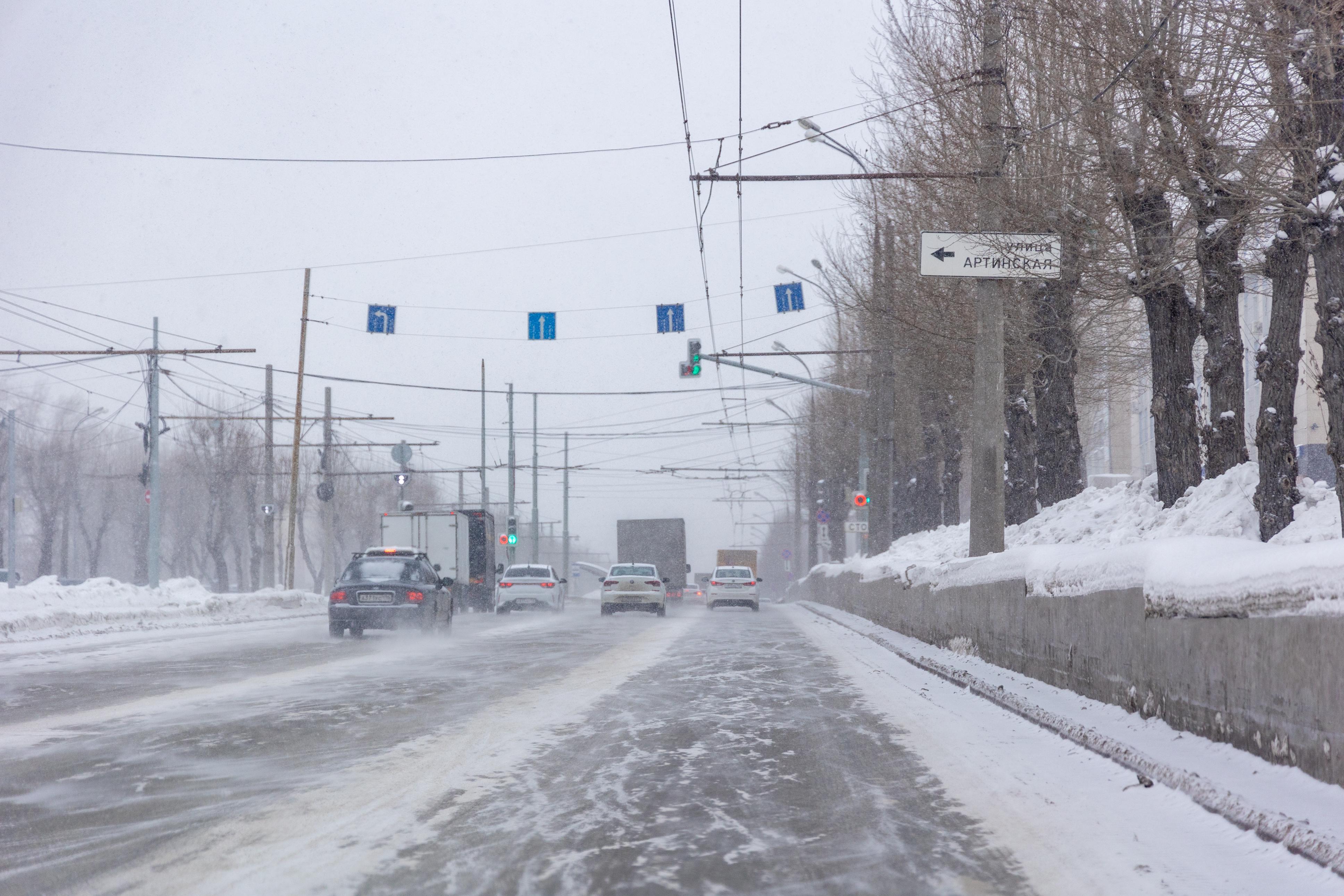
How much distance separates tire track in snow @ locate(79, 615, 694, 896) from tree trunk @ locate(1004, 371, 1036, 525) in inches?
669

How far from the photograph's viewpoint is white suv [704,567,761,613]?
139ft

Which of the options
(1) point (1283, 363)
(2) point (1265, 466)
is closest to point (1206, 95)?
(1) point (1283, 363)

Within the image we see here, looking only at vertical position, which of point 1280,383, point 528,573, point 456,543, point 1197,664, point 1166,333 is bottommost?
point 1197,664

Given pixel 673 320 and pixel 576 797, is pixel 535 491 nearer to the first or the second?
pixel 673 320

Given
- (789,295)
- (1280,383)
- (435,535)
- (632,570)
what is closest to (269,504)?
(435,535)

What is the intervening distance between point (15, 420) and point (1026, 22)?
135 ft

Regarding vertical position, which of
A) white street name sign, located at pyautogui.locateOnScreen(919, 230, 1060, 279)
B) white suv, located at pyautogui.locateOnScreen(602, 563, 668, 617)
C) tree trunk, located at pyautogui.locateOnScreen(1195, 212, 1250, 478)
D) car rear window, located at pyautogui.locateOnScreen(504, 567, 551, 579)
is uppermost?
white street name sign, located at pyautogui.locateOnScreen(919, 230, 1060, 279)

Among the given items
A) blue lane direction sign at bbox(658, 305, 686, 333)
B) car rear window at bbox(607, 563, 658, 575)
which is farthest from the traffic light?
car rear window at bbox(607, 563, 658, 575)

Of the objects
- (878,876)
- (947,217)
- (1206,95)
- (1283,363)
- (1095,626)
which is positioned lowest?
(878,876)

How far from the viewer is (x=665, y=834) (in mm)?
5676

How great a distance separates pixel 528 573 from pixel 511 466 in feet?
57.3

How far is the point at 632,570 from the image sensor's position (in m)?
36.8

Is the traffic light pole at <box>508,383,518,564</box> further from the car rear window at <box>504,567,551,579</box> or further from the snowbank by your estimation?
the snowbank

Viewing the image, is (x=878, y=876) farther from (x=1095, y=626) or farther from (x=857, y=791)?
(x=1095, y=626)
